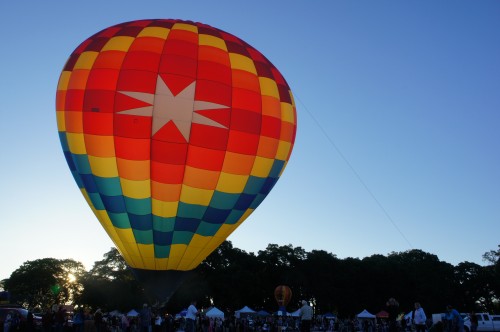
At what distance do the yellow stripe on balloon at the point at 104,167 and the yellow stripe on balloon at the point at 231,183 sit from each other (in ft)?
9.54

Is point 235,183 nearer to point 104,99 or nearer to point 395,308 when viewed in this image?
point 104,99

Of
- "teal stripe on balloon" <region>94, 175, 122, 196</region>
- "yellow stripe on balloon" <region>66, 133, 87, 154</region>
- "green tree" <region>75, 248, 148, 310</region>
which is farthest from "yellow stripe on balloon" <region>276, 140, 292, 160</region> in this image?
"green tree" <region>75, 248, 148, 310</region>

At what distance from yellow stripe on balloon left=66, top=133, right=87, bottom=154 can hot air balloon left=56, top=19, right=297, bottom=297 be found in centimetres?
3

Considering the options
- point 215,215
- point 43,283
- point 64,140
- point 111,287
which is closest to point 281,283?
point 111,287

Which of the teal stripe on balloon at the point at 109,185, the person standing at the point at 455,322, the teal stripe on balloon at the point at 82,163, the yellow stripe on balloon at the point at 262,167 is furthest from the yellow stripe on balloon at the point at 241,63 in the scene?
the person standing at the point at 455,322

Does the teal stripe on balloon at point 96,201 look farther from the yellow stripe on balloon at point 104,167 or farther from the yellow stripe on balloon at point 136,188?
the yellow stripe on balloon at point 136,188

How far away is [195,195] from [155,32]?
491cm

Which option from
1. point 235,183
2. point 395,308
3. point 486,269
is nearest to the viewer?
point 395,308

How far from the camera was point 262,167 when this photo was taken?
15.1 meters

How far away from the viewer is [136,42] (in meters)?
14.4

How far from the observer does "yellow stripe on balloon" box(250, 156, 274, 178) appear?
14.9m

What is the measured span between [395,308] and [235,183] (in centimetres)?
543

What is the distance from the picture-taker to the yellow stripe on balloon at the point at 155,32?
577 inches

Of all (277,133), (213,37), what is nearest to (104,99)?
(213,37)
